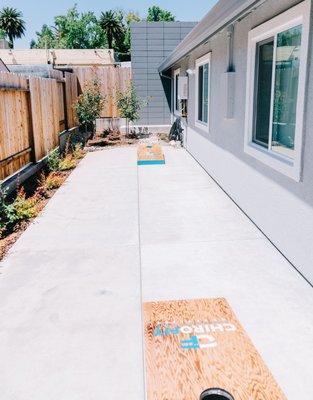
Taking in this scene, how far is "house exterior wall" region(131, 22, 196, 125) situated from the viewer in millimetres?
17141

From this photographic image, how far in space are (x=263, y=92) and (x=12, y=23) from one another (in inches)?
2672

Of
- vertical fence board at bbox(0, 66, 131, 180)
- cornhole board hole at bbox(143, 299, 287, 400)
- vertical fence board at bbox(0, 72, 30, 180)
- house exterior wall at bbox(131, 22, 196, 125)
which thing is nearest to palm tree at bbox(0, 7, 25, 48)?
house exterior wall at bbox(131, 22, 196, 125)

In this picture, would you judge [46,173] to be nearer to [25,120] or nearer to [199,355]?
[25,120]

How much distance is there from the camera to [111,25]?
57.4 m

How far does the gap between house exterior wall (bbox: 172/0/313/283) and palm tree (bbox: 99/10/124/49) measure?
172 feet

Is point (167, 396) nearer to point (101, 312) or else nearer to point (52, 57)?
point (101, 312)

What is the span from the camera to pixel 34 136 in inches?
339

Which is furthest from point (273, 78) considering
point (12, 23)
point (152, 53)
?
point (12, 23)

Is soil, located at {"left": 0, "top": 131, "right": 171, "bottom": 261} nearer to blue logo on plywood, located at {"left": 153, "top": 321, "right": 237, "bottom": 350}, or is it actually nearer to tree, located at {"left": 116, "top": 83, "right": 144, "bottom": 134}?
tree, located at {"left": 116, "top": 83, "right": 144, "bottom": 134}

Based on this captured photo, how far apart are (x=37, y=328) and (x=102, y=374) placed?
2.83 feet

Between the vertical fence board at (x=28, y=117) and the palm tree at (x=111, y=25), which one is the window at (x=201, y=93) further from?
the palm tree at (x=111, y=25)

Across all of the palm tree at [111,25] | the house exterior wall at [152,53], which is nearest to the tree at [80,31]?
the palm tree at [111,25]

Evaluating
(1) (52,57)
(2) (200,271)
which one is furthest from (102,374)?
(1) (52,57)

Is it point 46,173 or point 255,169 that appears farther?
point 46,173
